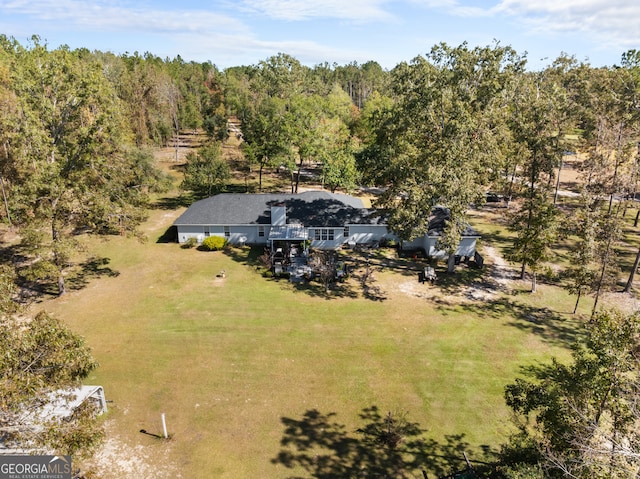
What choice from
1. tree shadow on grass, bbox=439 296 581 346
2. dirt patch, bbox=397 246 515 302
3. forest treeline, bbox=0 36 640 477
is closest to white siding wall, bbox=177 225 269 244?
forest treeline, bbox=0 36 640 477

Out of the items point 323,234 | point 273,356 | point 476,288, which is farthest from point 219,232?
point 476,288

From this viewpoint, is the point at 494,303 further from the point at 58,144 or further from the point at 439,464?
the point at 58,144

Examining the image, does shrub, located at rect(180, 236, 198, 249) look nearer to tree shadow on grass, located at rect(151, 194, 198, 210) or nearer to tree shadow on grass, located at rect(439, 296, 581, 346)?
tree shadow on grass, located at rect(151, 194, 198, 210)

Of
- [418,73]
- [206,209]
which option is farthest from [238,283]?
[418,73]

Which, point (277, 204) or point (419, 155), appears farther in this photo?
point (277, 204)
